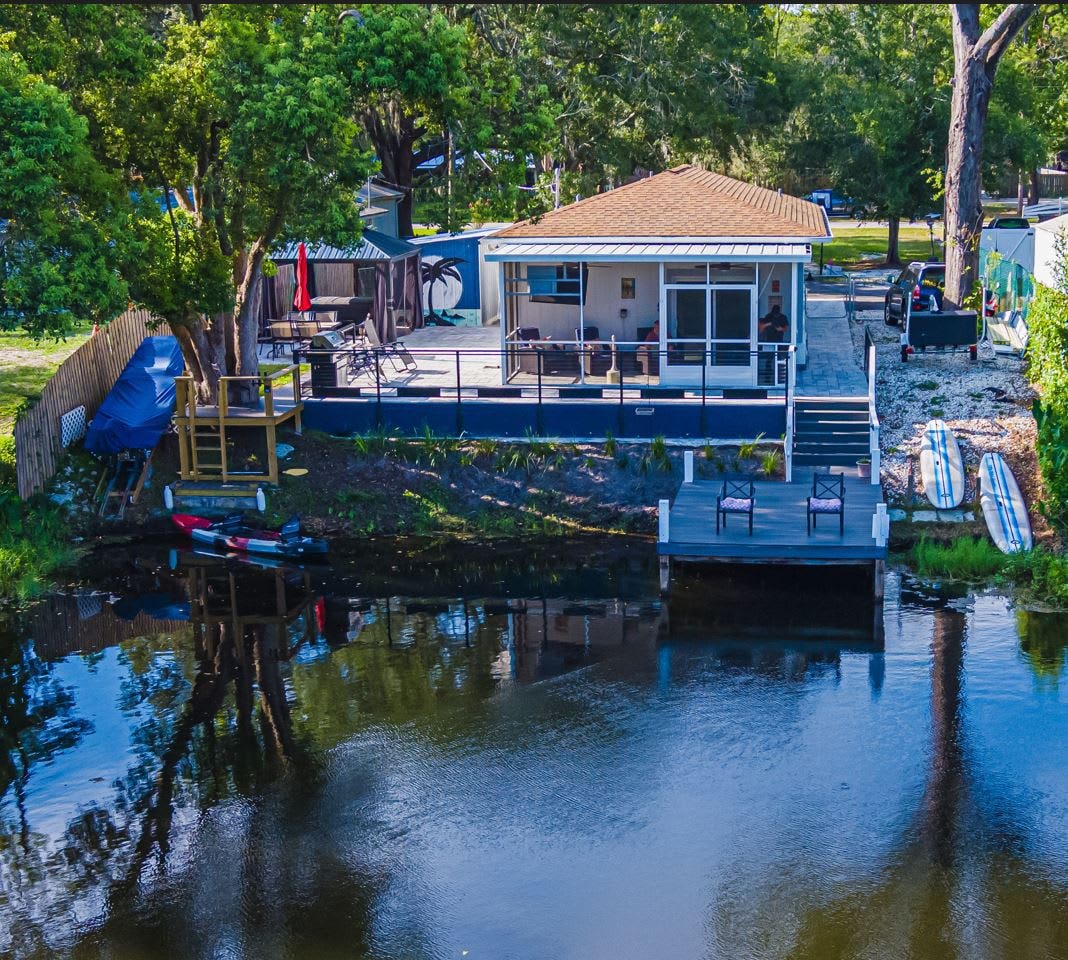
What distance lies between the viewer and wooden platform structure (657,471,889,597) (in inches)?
810

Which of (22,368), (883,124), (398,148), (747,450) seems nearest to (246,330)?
(22,368)

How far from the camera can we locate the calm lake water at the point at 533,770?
12305mm

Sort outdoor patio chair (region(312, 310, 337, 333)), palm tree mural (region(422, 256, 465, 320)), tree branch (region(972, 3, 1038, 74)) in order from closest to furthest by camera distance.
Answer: tree branch (region(972, 3, 1038, 74))
outdoor patio chair (region(312, 310, 337, 333))
palm tree mural (region(422, 256, 465, 320))

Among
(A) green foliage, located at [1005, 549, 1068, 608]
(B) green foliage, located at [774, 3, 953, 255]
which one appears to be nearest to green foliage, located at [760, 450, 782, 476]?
(A) green foliage, located at [1005, 549, 1068, 608]

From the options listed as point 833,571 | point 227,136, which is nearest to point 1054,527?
point 833,571

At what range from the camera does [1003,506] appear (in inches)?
899

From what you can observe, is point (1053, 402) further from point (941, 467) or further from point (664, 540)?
point (664, 540)

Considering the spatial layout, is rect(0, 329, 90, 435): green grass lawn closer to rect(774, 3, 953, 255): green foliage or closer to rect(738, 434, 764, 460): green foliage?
rect(738, 434, 764, 460): green foliage

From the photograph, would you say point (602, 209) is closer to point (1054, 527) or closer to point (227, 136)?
point (227, 136)

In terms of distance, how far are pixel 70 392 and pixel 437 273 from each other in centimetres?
1311

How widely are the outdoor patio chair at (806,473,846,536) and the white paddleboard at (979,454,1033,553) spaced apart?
258cm

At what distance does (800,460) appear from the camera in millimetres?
24641

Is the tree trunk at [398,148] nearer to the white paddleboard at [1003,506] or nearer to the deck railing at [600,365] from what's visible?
the deck railing at [600,365]

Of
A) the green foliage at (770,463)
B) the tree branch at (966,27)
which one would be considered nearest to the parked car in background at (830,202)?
the tree branch at (966,27)
